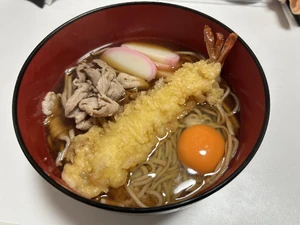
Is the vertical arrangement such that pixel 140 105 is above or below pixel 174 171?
above

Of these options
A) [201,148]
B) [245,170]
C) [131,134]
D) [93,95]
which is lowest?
[245,170]

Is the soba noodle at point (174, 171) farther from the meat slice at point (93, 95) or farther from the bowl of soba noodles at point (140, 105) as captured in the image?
the meat slice at point (93, 95)

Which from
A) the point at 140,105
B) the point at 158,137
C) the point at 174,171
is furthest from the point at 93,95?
the point at 174,171

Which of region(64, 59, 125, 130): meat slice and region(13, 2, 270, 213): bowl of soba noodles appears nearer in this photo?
region(13, 2, 270, 213): bowl of soba noodles

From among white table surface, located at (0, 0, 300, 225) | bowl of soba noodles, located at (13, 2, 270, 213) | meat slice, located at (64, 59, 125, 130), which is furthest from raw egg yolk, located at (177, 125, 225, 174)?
meat slice, located at (64, 59, 125, 130)

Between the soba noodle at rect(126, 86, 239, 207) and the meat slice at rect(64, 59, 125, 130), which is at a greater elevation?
the meat slice at rect(64, 59, 125, 130)

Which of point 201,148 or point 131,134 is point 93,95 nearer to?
point 131,134

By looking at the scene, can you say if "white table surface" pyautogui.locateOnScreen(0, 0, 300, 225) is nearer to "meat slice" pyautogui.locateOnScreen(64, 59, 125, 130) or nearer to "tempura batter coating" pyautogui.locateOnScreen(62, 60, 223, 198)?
"tempura batter coating" pyautogui.locateOnScreen(62, 60, 223, 198)
